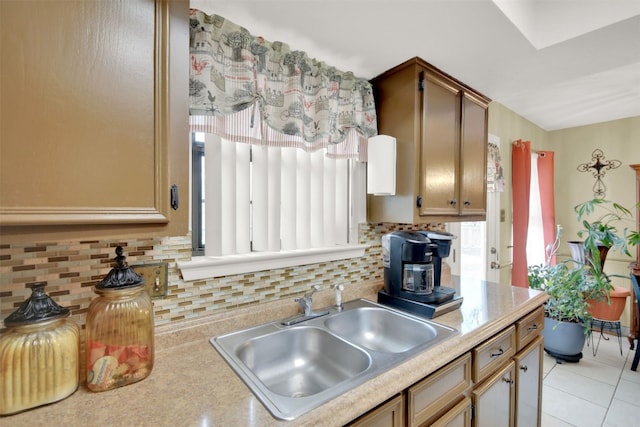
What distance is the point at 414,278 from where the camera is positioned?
1387mm

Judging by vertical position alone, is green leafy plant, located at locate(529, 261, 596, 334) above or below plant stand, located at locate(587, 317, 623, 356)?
above

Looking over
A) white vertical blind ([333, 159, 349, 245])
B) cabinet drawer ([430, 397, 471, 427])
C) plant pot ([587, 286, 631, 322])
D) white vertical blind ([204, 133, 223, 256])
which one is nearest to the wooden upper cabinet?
white vertical blind ([333, 159, 349, 245])

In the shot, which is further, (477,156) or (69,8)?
(477,156)

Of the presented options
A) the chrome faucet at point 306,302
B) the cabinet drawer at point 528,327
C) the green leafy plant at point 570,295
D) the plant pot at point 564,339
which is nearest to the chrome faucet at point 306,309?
the chrome faucet at point 306,302

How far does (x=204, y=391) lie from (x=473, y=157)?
188cm

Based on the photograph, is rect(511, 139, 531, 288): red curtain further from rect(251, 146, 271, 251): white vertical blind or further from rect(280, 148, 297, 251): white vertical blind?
rect(251, 146, 271, 251): white vertical blind

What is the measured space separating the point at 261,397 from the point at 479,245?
2449 millimetres

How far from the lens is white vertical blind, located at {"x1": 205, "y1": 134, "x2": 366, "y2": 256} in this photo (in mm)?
1167

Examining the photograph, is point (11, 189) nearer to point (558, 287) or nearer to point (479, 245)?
point (479, 245)

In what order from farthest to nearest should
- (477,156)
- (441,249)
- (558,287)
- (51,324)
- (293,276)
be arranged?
(558,287)
(477,156)
(441,249)
(293,276)
(51,324)

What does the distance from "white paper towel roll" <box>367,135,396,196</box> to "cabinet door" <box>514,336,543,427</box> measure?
105 cm

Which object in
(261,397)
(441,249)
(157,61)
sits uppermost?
(157,61)

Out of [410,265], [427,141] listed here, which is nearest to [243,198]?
[410,265]

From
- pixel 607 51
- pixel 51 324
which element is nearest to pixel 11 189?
pixel 51 324
